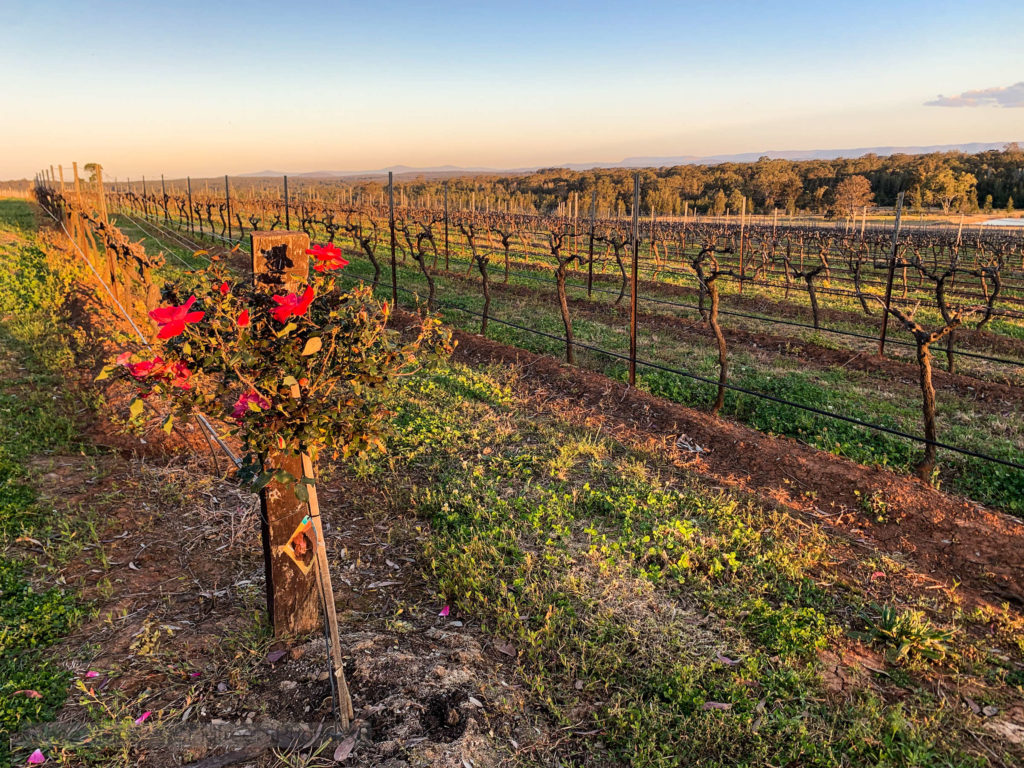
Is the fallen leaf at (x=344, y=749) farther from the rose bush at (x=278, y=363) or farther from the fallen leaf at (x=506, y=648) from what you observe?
the rose bush at (x=278, y=363)

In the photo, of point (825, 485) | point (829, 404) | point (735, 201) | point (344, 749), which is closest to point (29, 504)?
point (344, 749)

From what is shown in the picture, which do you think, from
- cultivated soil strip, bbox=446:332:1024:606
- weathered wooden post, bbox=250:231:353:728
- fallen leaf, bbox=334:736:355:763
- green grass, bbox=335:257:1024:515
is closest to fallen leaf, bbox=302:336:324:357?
weathered wooden post, bbox=250:231:353:728

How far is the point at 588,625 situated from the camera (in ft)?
11.6

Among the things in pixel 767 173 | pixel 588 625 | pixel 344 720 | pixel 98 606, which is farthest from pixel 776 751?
pixel 767 173

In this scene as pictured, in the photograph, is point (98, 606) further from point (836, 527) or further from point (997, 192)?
point (997, 192)

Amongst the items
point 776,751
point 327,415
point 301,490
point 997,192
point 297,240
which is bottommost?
point 776,751

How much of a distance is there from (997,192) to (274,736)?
239 ft

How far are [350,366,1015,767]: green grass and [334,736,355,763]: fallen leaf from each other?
91 cm

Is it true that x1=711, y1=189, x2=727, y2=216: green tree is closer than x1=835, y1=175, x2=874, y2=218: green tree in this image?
No

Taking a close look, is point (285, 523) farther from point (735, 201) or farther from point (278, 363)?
point (735, 201)

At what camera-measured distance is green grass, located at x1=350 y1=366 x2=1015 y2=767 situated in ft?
9.43

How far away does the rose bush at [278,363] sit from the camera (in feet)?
7.68

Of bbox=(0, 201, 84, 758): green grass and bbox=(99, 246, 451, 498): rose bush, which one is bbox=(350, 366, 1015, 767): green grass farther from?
bbox=(0, 201, 84, 758): green grass

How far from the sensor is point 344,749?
2.61 metres
